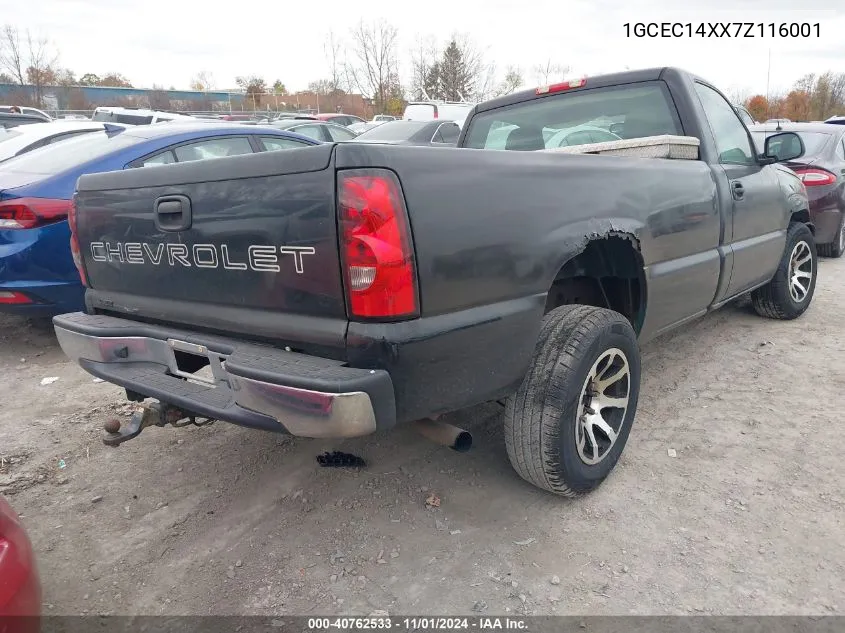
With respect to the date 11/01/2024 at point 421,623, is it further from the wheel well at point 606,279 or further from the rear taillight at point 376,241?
the wheel well at point 606,279

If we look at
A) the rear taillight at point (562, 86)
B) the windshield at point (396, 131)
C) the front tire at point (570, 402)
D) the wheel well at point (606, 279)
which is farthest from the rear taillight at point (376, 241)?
the windshield at point (396, 131)

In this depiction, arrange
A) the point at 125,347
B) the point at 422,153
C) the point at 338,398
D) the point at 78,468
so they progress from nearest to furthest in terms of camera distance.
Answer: the point at 338,398 → the point at 422,153 → the point at 125,347 → the point at 78,468

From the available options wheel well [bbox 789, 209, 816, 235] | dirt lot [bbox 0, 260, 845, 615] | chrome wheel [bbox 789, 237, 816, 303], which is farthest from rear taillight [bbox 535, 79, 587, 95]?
chrome wheel [bbox 789, 237, 816, 303]

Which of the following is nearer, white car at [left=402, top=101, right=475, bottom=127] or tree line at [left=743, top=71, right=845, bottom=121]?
white car at [left=402, top=101, right=475, bottom=127]

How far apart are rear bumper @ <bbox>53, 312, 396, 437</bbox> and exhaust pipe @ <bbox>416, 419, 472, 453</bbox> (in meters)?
0.43

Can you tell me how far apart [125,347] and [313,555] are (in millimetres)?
1127

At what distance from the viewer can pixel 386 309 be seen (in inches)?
69.9

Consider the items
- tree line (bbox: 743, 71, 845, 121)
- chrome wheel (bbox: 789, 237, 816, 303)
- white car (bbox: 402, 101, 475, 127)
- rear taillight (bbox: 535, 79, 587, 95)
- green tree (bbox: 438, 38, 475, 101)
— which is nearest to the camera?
rear taillight (bbox: 535, 79, 587, 95)

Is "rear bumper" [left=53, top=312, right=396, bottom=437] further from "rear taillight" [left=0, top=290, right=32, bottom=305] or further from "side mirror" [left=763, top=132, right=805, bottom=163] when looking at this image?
"side mirror" [left=763, top=132, right=805, bottom=163]

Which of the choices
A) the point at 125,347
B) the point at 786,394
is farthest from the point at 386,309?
the point at 786,394

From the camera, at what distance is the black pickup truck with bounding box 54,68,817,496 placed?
1.78 m

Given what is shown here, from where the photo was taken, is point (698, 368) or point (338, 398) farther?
point (698, 368)

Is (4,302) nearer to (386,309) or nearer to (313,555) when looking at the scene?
(313,555)

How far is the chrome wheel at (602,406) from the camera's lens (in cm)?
244
